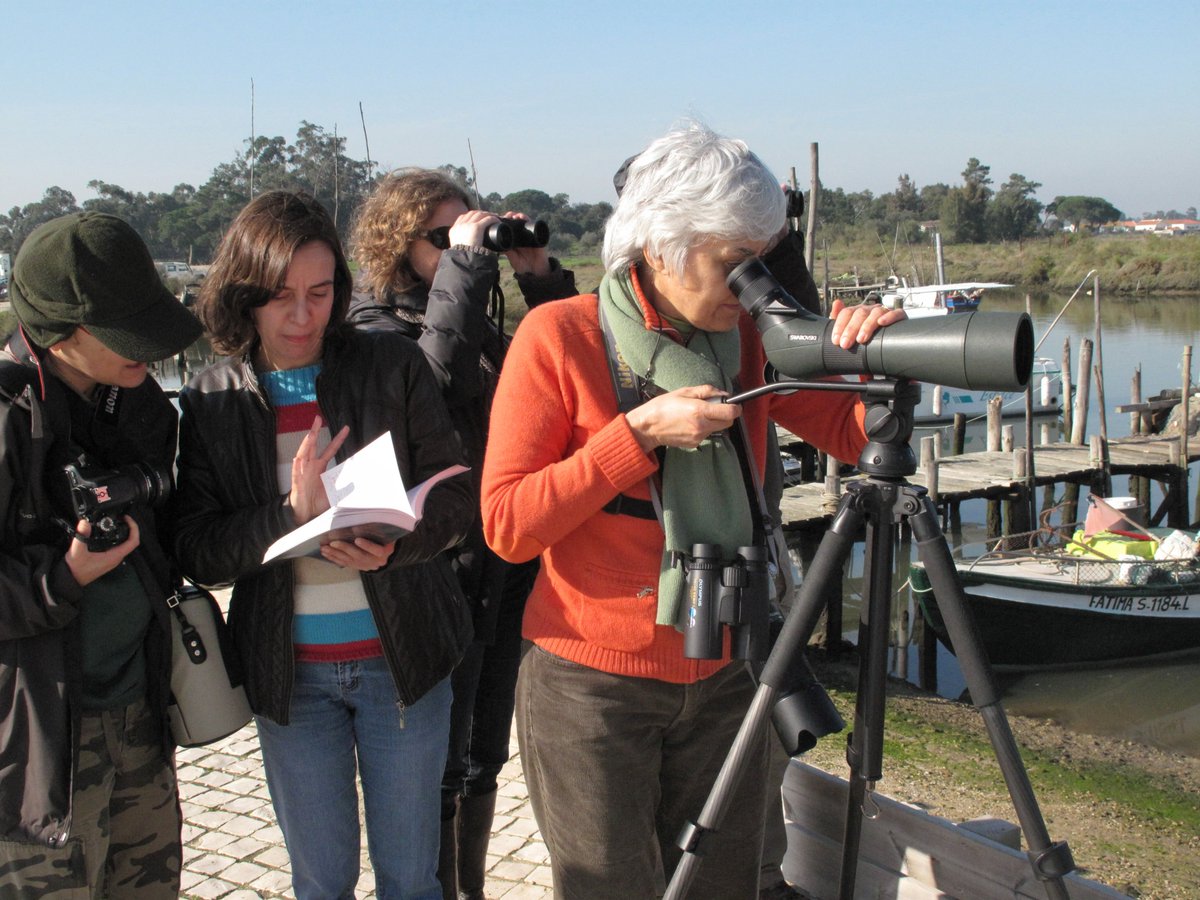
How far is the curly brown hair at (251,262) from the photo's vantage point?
2.22 m

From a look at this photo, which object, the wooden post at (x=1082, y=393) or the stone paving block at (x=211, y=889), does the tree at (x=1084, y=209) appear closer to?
the wooden post at (x=1082, y=393)

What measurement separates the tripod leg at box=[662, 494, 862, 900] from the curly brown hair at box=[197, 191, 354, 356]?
1.25 metres

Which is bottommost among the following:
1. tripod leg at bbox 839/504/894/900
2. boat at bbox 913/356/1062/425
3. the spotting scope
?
boat at bbox 913/356/1062/425

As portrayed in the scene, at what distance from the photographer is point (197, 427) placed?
226cm

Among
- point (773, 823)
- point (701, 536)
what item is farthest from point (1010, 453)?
point (701, 536)

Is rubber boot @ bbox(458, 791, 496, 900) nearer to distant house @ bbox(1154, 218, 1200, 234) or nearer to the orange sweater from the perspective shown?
the orange sweater

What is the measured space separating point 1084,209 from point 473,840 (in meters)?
109

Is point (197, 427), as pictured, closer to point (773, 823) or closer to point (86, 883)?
point (86, 883)

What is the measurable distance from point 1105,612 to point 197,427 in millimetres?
9650

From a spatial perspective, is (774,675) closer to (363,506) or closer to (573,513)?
(573,513)

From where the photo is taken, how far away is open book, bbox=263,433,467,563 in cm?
193

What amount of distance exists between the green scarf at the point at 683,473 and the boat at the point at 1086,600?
26.5ft

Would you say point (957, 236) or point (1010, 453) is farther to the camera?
point (957, 236)

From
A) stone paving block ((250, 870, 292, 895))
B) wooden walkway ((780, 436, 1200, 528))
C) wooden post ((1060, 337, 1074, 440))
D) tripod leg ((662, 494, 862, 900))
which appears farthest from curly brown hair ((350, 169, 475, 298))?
wooden post ((1060, 337, 1074, 440))
